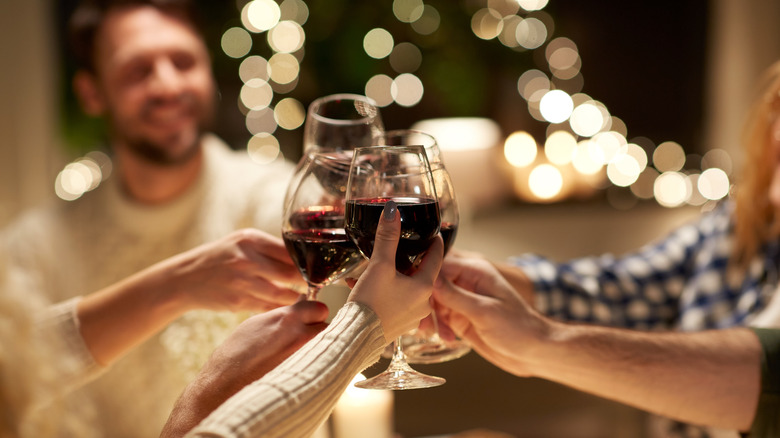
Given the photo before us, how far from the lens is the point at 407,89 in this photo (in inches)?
159

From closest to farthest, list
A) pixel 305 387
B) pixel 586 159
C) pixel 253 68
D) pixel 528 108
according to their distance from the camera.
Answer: pixel 305 387 < pixel 253 68 < pixel 586 159 < pixel 528 108

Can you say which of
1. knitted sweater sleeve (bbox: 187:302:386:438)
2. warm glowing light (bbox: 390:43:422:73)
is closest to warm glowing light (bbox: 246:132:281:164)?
warm glowing light (bbox: 390:43:422:73)

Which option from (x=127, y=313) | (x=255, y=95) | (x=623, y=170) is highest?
(x=255, y=95)

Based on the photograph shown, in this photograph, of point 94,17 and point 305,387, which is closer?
point 305,387

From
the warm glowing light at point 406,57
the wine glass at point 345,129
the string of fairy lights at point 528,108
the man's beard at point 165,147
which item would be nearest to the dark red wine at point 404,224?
the wine glass at point 345,129

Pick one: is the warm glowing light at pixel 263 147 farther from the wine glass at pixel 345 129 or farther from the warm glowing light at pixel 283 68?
the wine glass at pixel 345 129

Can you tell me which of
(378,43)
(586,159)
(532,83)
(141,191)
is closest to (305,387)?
(141,191)

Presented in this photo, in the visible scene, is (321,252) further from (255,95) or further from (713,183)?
(713,183)

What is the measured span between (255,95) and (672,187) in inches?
98.8

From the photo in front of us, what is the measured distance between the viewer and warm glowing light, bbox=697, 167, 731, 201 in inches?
160

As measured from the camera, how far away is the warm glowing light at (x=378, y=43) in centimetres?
266

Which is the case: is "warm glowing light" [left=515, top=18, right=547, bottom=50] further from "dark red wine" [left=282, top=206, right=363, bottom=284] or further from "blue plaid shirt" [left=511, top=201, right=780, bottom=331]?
"dark red wine" [left=282, top=206, right=363, bottom=284]

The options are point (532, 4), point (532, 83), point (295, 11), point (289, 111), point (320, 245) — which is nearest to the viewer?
point (320, 245)

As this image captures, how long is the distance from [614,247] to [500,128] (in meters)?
1.53
